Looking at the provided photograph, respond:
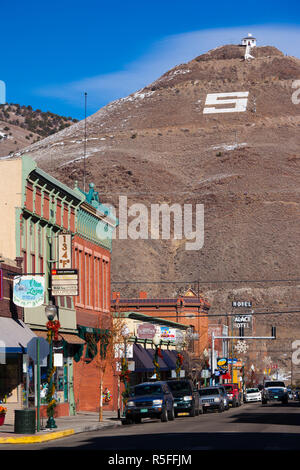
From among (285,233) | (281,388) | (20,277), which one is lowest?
(281,388)

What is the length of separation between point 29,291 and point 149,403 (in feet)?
24.2

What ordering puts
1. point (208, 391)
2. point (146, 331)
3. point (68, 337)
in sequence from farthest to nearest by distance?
1. point (146, 331)
2. point (208, 391)
3. point (68, 337)

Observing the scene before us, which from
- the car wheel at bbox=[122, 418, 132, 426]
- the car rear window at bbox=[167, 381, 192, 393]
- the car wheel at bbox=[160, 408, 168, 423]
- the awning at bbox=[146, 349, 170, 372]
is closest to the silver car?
the car rear window at bbox=[167, 381, 192, 393]

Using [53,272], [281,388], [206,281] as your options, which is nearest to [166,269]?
[206,281]

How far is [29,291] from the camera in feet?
122

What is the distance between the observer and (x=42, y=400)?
140 ft

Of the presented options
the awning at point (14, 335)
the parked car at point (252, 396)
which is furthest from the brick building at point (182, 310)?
the awning at point (14, 335)

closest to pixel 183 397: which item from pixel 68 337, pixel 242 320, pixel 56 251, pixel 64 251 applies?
pixel 68 337

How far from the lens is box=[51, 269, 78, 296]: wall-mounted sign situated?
139 feet

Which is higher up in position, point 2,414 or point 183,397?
point 2,414

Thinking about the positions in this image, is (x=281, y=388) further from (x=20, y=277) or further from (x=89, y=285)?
(x=20, y=277)

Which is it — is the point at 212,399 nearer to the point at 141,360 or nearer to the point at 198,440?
the point at 141,360

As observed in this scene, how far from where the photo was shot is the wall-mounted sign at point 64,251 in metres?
45.4
